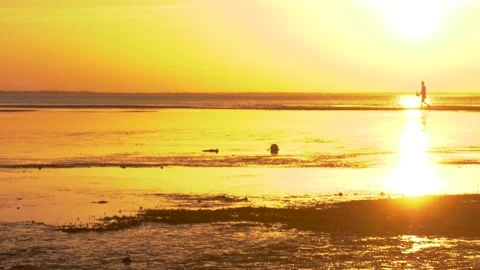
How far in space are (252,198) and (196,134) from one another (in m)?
35.1

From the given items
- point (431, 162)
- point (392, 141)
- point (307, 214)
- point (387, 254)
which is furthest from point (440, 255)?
point (392, 141)

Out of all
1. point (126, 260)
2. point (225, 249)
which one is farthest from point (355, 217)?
point (126, 260)

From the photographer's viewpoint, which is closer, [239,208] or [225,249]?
[225,249]

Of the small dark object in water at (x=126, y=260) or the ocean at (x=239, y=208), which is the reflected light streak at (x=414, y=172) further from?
the small dark object in water at (x=126, y=260)

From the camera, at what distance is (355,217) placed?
22.5m

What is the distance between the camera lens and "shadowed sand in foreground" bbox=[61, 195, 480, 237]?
21297 millimetres

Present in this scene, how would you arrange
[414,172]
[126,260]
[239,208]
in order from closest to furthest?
[126,260] < [239,208] < [414,172]

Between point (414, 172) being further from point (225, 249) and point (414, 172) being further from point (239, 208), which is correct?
point (225, 249)

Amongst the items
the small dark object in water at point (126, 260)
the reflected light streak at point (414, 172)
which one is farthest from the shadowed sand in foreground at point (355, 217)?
the small dark object in water at point (126, 260)

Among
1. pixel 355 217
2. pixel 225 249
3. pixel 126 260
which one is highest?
pixel 355 217

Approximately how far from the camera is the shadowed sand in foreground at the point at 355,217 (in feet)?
69.9

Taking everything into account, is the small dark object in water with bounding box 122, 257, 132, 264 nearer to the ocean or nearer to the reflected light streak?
the ocean

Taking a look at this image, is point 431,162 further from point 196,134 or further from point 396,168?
point 196,134

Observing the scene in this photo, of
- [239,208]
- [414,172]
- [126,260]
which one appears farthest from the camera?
[414,172]
